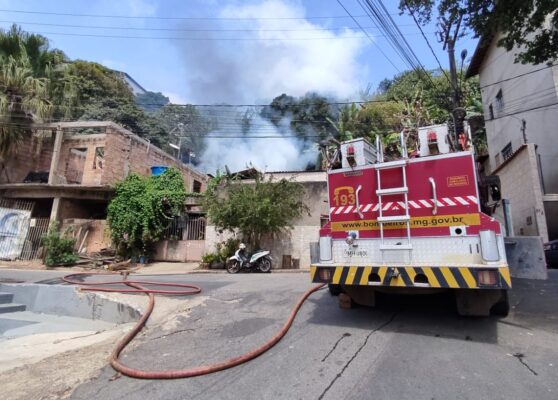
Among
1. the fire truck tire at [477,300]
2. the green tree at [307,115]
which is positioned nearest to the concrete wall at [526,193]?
the fire truck tire at [477,300]

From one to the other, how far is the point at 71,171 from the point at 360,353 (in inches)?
977

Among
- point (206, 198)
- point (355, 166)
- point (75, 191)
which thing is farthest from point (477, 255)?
point (75, 191)

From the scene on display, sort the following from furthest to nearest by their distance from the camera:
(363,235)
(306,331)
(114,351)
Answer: (363,235) → (306,331) → (114,351)

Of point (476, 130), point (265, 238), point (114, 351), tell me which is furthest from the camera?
point (476, 130)

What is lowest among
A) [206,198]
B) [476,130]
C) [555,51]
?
[206,198]

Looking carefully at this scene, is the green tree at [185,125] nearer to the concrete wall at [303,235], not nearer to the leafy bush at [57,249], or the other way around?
the leafy bush at [57,249]

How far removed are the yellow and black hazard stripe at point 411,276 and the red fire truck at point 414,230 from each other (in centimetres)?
1

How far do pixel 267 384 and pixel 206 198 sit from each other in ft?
47.0

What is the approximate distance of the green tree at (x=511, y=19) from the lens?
7156 millimetres

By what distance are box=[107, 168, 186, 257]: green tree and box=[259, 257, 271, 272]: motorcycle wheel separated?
677cm

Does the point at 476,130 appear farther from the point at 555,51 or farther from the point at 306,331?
the point at 306,331

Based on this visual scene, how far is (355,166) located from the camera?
5.68 m

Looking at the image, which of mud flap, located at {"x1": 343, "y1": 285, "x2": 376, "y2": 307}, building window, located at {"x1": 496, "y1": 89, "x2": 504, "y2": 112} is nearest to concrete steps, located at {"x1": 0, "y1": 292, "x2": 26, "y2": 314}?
mud flap, located at {"x1": 343, "y1": 285, "x2": 376, "y2": 307}

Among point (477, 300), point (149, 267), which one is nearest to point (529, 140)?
point (477, 300)
